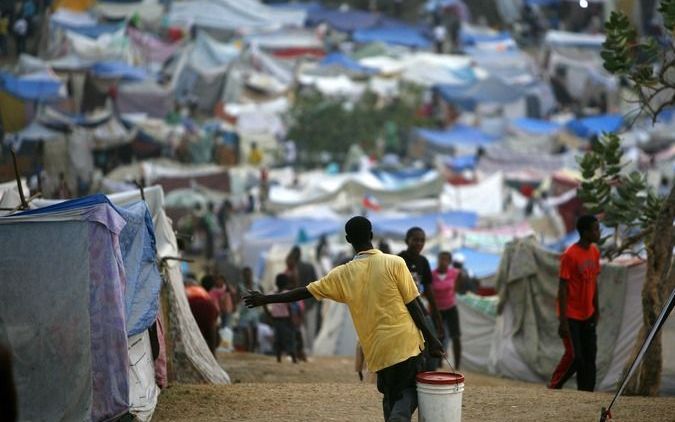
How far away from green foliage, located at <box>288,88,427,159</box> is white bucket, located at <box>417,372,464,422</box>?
32.8 m

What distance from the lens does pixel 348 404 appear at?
8.84 meters

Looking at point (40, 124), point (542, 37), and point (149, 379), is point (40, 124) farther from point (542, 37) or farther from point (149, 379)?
point (542, 37)

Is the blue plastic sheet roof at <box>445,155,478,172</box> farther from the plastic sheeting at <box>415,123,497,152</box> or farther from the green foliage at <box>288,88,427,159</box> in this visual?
the green foliage at <box>288,88,427,159</box>

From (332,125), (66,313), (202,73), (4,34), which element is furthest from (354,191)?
(66,313)

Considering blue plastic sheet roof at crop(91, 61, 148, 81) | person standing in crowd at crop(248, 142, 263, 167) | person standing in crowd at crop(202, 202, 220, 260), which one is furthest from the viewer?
blue plastic sheet roof at crop(91, 61, 148, 81)

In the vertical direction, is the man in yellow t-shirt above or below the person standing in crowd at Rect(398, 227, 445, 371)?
above

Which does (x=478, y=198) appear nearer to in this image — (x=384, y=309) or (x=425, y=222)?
(x=425, y=222)

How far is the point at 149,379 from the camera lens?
8.64 meters

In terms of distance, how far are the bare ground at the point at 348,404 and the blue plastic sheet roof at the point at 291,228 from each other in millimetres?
15088

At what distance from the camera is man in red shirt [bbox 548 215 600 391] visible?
956cm

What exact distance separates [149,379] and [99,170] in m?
26.1

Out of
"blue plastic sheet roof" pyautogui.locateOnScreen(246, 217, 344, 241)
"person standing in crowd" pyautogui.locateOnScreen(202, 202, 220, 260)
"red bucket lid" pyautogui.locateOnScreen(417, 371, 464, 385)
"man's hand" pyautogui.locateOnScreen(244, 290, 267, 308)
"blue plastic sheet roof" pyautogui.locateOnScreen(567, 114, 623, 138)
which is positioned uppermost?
"man's hand" pyautogui.locateOnScreen(244, 290, 267, 308)

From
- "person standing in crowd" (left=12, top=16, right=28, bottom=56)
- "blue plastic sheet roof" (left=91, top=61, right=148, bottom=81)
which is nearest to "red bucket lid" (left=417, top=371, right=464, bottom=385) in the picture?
"blue plastic sheet roof" (left=91, top=61, right=148, bottom=81)

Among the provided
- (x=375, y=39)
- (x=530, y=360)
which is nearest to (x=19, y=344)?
(x=530, y=360)
